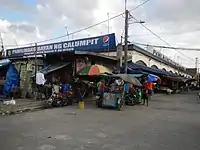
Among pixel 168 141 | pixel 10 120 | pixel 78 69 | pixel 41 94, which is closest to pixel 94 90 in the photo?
pixel 78 69

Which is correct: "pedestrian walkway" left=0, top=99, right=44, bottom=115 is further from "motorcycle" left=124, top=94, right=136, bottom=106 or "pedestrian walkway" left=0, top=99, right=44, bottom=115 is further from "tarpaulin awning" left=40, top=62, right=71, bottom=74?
"motorcycle" left=124, top=94, right=136, bottom=106

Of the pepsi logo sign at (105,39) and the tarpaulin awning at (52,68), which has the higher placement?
the pepsi logo sign at (105,39)

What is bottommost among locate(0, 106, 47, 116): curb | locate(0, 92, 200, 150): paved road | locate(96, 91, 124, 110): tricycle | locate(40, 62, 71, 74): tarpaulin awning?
locate(0, 92, 200, 150): paved road

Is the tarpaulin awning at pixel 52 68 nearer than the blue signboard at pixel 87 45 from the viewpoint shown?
Yes

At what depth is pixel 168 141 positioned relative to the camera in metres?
7.51

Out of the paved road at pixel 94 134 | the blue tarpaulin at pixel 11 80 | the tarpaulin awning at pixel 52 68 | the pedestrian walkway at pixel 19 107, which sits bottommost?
the paved road at pixel 94 134

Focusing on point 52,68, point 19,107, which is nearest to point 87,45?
point 52,68

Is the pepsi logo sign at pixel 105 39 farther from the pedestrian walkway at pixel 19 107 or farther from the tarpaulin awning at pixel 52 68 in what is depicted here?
Result: the pedestrian walkway at pixel 19 107

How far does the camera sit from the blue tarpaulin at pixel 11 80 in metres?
18.5

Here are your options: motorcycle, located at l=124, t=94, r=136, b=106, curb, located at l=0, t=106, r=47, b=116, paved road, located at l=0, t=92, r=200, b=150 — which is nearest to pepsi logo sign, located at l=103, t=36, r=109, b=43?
motorcycle, located at l=124, t=94, r=136, b=106

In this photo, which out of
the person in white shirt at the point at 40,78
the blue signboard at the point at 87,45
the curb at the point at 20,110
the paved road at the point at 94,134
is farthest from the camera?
the blue signboard at the point at 87,45

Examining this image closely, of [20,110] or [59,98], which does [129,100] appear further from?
[20,110]

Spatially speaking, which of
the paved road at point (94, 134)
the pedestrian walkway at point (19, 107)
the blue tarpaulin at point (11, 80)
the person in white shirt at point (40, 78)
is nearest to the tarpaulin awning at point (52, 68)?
the person in white shirt at point (40, 78)

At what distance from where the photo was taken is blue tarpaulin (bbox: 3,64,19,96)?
18.5 m
